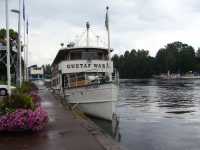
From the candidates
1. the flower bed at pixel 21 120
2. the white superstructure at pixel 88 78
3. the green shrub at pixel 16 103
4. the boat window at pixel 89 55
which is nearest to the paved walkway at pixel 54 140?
the flower bed at pixel 21 120

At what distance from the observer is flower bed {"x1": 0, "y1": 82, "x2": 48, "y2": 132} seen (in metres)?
14.3

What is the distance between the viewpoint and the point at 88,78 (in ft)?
97.9

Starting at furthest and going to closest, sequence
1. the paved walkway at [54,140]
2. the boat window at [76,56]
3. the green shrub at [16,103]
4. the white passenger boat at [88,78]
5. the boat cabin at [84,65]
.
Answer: the boat window at [76,56] < the boat cabin at [84,65] < the white passenger boat at [88,78] < the green shrub at [16,103] < the paved walkway at [54,140]

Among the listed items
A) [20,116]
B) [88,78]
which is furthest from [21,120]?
[88,78]

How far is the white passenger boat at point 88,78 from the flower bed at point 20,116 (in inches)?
420

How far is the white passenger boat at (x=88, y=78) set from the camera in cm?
2602

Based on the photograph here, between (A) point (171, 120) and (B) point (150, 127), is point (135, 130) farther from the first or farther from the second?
(A) point (171, 120)

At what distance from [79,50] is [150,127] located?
417 inches

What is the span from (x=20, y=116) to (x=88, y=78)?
15704 mm

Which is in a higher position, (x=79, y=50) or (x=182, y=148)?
(x=79, y=50)

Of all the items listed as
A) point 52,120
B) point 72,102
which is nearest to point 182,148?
point 52,120

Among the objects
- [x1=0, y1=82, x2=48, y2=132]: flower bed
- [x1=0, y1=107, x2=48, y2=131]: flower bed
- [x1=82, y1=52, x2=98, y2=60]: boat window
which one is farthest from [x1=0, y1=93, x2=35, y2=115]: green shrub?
[x1=82, y1=52, x2=98, y2=60]: boat window

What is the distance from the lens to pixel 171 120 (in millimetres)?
25219

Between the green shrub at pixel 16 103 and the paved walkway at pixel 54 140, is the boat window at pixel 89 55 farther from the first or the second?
the green shrub at pixel 16 103
